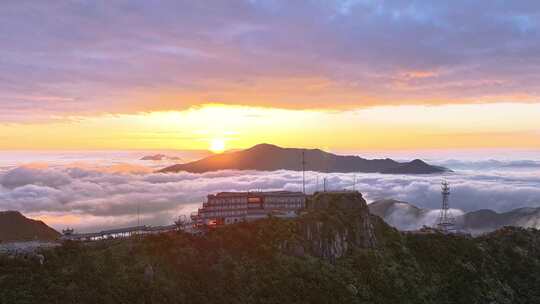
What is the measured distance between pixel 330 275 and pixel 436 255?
919 inches

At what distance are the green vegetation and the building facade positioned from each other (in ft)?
71.3

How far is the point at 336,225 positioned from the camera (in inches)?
2938

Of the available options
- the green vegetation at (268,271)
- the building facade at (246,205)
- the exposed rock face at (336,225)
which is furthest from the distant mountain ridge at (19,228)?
the exposed rock face at (336,225)

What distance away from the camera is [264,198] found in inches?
4063

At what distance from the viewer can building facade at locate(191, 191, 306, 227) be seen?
9544cm

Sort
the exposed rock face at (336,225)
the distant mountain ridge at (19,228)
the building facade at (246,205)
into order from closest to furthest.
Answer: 1. the exposed rock face at (336,225)
2. the building facade at (246,205)
3. the distant mountain ridge at (19,228)

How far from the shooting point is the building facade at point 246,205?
95.4 meters

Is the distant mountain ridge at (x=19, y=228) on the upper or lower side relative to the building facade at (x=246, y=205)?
lower

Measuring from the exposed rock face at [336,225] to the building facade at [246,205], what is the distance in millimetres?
16351

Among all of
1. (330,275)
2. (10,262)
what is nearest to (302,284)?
(330,275)

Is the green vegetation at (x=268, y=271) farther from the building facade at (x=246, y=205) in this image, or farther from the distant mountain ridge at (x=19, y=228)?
the distant mountain ridge at (x=19, y=228)

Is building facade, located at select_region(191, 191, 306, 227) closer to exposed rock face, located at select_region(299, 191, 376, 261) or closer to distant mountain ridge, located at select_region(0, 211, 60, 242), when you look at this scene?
exposed rock face, located at select_region(299, 191, 376, 261)

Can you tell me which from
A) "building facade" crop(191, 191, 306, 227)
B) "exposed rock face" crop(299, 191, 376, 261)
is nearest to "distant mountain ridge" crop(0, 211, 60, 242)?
"building facade" crop(191, 191, 306, 227)

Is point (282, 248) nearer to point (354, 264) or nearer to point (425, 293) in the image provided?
point (354, 264)
